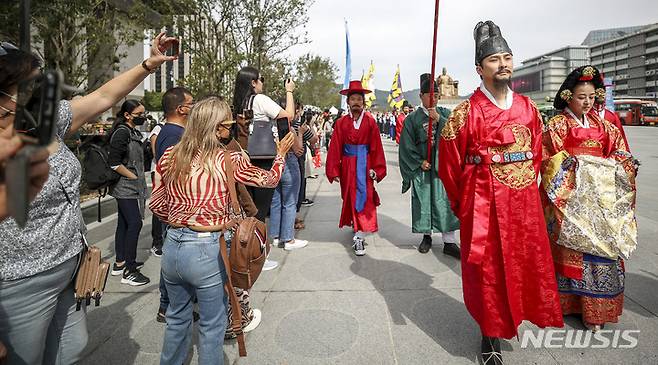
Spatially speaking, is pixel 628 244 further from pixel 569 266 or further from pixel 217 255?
pixel 217 255

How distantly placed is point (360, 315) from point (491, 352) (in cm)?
101

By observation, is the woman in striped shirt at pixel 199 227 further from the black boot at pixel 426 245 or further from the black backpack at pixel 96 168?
the black boot at pixel 426 245

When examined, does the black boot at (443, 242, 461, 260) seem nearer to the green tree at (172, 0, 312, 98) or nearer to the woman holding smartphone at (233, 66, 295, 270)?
the woman holding smartphone at (233, 66, 295, 270)

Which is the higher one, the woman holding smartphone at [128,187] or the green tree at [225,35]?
the green tree at [225,35]

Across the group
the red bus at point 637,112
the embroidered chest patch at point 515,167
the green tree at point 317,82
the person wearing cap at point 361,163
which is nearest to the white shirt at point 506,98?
the embroidered chest patch at point 515,167

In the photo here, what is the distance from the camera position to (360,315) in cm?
312

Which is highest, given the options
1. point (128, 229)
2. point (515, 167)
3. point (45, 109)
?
point (45, 109)

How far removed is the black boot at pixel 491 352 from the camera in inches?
94.6

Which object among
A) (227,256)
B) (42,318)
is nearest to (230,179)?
(227,256)

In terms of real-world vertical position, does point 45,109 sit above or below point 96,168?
above

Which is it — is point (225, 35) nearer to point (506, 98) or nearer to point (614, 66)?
point (506, 98)

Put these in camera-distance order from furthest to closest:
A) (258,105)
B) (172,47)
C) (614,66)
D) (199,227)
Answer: (614,66), (258,105), (172,47), (199,227)

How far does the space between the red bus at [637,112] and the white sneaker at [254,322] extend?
144ft

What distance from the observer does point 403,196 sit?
321 inches
